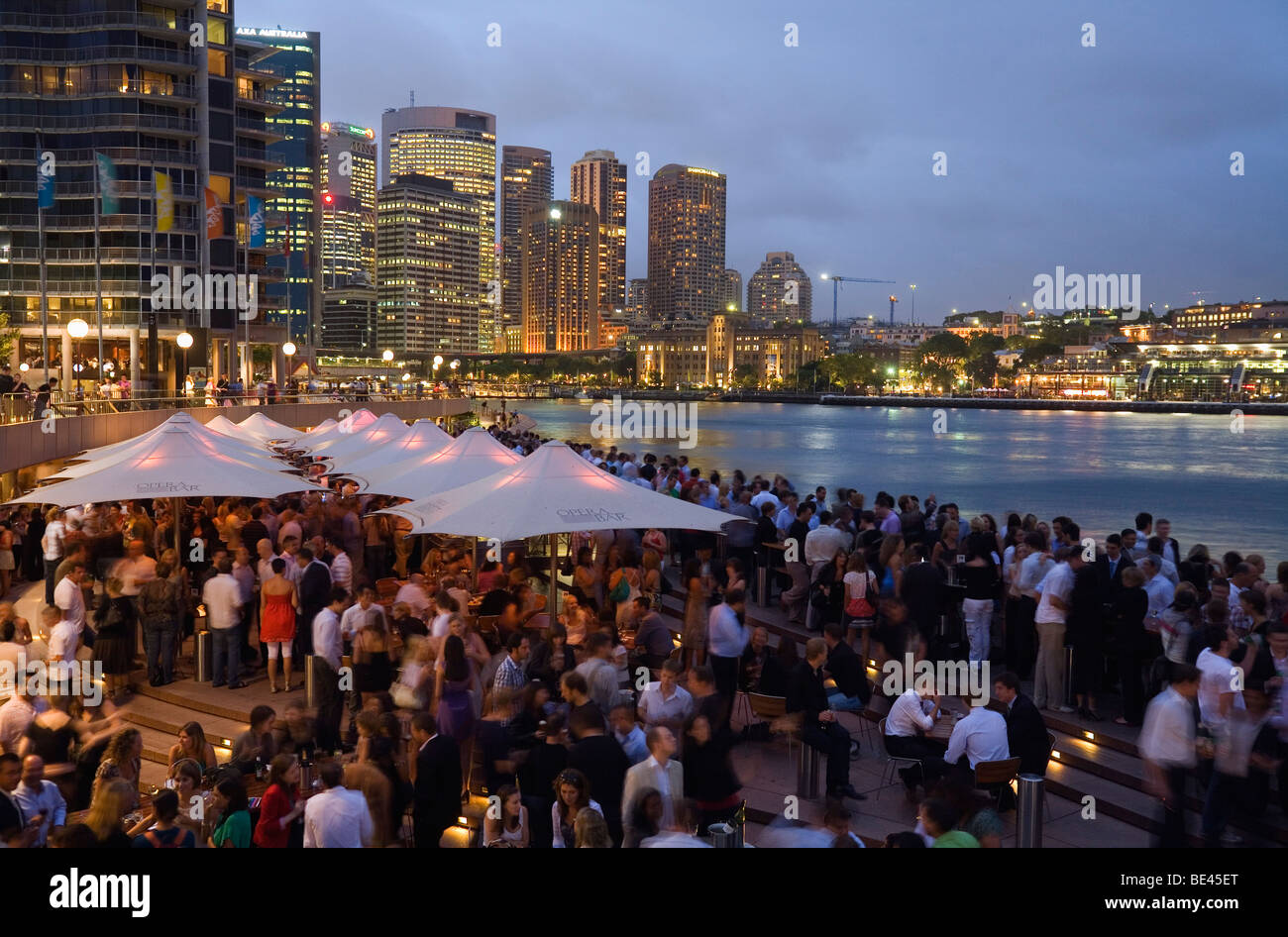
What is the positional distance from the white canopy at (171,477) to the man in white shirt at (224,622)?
1674 mm

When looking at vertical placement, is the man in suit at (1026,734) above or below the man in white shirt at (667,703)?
below

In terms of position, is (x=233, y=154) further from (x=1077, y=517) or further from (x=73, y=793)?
(x=73, y=793)

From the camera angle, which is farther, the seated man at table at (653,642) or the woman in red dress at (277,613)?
the woman in red dress at (277,613)

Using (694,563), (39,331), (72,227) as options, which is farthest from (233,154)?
(694,563)

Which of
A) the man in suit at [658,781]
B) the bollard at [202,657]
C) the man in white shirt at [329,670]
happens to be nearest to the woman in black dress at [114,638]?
the bollard at [202,657]

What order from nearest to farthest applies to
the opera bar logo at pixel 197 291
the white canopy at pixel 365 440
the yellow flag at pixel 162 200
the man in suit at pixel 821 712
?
1. the man in suit at pixel 821 712
2. the white canopy at pixel 365 440
3. the yellow flag at pixel 162 200
4. the opera bar logo at pixel 197 291

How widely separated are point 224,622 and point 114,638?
1.07 metres

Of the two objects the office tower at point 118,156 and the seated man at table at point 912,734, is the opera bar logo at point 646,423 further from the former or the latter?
the seated man at table at point 912,734

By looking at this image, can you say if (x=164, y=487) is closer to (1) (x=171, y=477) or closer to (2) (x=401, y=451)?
(1) (x=171, y=477)

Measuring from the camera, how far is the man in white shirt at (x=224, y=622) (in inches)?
415

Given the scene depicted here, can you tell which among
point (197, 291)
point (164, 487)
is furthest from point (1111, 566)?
point (197, 291)

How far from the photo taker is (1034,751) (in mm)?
7828

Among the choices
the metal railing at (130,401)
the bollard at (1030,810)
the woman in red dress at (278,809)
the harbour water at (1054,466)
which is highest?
the metal railing at (130,401)
